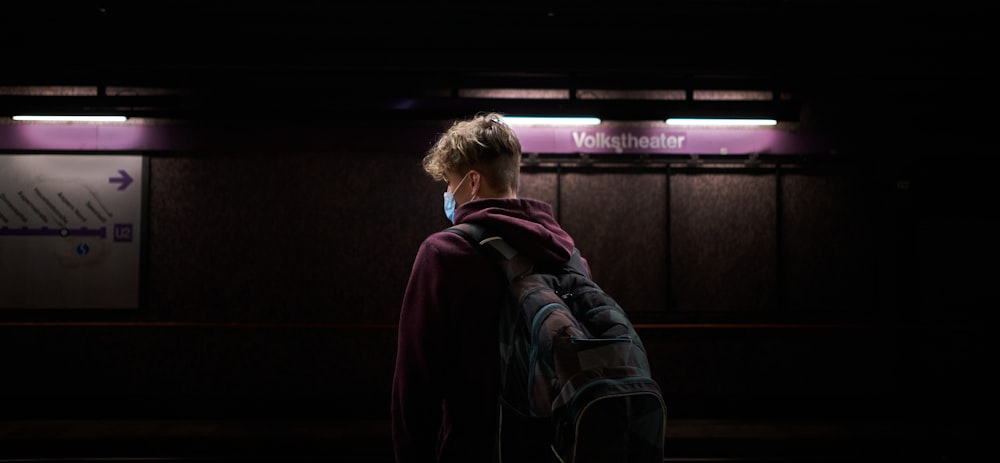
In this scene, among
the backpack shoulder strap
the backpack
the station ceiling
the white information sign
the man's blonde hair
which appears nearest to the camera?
the backpack

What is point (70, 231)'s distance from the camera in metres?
6.05

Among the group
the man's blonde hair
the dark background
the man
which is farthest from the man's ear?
the dark background

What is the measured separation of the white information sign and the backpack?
20.5 feet

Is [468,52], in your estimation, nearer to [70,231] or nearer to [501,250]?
[70,231]

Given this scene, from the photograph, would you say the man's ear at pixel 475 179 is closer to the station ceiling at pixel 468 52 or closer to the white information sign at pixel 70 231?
the station ceiling at pixel 468 52

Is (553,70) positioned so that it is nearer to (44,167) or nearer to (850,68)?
(850,68)

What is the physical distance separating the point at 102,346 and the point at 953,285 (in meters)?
9.02

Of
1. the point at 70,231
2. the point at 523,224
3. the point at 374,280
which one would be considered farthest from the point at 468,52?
the point at 523,224

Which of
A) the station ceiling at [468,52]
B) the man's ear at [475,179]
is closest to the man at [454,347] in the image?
the man's ear at [475,179]

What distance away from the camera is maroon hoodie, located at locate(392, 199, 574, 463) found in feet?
3.67

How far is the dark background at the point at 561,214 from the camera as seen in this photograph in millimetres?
6035

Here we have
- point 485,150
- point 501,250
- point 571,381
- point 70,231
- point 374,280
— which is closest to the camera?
point 571,381

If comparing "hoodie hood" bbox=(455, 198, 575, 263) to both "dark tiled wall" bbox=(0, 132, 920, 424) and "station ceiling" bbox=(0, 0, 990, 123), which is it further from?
"dark tiled wall" bbox=(0, 132, 920, 424)

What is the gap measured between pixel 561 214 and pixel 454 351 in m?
5.13
